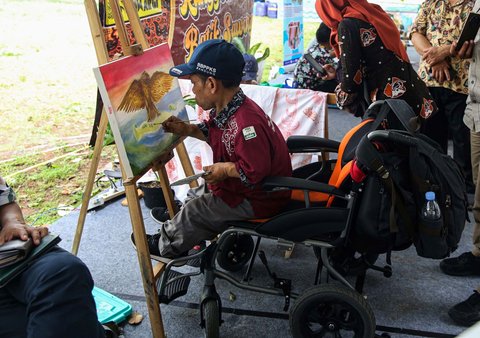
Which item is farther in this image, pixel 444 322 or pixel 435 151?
pixel 444 322

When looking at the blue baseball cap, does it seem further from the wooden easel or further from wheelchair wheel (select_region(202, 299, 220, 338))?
wheelchair wheel (select_region(202, 299, 220, 338))

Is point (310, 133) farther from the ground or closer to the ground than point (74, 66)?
farther from the ground

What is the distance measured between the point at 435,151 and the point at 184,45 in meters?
2.23

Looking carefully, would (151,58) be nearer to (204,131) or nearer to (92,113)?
(204,131)

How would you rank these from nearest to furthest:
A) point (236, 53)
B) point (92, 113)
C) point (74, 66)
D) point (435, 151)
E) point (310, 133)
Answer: point (435, 151) < point (236, 53) < point (310, 133) < point (92, 113) < point (74, 66)

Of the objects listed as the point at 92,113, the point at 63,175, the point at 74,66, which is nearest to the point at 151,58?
the point at 63,175

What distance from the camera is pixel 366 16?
7.90 ft

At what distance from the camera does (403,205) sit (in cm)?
179

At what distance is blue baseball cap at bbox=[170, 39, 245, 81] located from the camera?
1.94 meters

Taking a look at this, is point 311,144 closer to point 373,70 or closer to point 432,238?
point 373,70

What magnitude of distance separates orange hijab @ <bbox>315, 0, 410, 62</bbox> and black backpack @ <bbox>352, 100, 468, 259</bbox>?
2.49 ft

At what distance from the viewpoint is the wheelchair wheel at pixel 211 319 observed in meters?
1.99

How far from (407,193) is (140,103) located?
1.15m

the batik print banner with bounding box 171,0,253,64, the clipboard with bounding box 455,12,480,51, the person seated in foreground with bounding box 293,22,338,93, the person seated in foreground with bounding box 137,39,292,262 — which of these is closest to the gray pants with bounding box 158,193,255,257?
the person seated in foreground with bounding box 137,39,292,262
